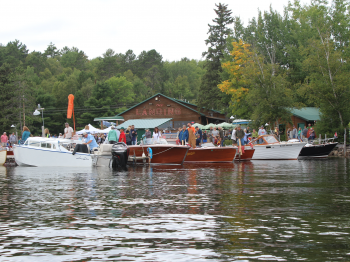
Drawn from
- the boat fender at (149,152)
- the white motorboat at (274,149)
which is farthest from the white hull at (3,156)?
the white motorboat at (274,149)

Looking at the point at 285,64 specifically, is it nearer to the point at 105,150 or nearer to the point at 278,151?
the point at 278,151

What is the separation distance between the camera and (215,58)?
6712 cm

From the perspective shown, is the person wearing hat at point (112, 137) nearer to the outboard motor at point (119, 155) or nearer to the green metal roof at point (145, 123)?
the outboard motor at point (119, 155)

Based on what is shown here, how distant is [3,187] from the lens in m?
14.3

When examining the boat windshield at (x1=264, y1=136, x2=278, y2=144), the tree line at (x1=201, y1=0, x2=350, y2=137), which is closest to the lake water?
the boat windshield at (x1=264, y1=136, x2=278, y2=144)

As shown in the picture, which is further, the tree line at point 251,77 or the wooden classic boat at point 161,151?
the tree line at point 251,77

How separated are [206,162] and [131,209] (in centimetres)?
1664

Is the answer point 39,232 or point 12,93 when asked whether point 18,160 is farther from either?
point 12,93

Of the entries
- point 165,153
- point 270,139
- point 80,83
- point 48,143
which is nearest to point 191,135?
point 165,153

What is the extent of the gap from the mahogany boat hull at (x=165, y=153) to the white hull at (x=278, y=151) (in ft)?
21.8

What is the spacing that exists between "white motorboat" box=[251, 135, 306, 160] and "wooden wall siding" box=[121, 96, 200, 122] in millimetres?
36419

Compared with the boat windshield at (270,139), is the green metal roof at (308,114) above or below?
above

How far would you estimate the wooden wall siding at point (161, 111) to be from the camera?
6569 centimetres

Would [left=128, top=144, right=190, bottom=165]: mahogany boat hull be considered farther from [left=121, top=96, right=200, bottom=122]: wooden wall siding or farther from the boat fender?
[left=121, top=96, right=200, bottom=122]: wooden wall siding
